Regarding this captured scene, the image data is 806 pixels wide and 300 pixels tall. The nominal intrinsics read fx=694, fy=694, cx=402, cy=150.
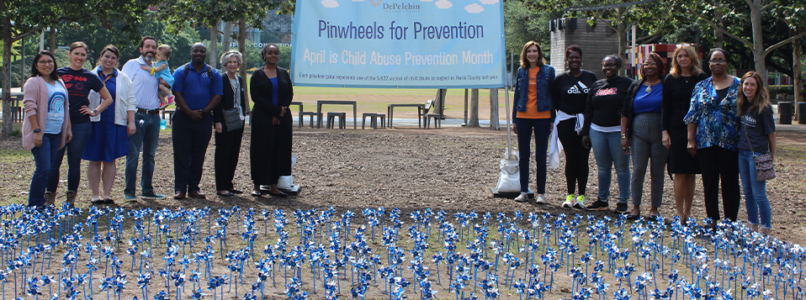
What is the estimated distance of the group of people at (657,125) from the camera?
620 centimetres

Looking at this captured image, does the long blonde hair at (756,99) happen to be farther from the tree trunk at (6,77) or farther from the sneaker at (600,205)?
the tree trunk at (6,77)

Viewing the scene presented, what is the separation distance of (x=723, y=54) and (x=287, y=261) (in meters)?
4.29

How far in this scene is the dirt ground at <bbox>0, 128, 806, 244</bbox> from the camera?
804cm

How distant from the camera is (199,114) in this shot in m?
7.83

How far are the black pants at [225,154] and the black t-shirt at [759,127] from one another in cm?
544

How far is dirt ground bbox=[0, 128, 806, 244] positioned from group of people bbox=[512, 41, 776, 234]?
0.65 meters

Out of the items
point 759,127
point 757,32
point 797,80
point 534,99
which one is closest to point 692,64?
point 759,127

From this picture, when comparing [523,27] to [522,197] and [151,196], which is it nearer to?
[522,197]

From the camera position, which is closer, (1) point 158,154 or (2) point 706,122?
(2) point 706,122

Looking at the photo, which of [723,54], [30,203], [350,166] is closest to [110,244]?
[30,203]

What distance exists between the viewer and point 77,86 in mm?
7035

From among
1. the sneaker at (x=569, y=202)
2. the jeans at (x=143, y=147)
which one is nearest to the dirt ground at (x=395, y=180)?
the sneaker at (x=569, y=202)

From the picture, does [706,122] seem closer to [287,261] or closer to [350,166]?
[287,261]

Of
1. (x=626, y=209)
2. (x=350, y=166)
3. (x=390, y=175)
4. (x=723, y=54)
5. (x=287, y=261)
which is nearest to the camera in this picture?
(x=287, y=261)
